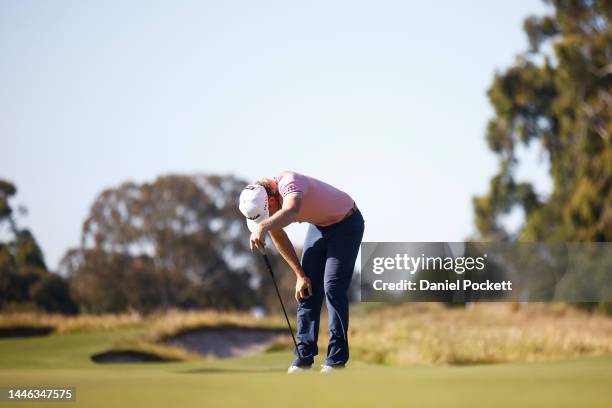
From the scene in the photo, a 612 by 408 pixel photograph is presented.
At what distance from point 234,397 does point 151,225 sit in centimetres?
3819

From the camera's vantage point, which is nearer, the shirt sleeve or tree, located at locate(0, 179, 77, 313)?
the shirt sleeve

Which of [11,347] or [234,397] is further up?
[234,397]

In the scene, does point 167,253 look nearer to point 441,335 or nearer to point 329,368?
point 441,335

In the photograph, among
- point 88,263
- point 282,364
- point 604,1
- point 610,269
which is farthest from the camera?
point 88,263

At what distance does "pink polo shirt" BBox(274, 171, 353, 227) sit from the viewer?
612 cm

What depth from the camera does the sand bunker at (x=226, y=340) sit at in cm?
2086

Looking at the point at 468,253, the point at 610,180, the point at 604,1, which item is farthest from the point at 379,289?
the point at 604,1

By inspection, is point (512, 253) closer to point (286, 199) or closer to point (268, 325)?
point (268, 325)

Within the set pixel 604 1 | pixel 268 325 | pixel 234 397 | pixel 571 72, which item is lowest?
pixel 268 325

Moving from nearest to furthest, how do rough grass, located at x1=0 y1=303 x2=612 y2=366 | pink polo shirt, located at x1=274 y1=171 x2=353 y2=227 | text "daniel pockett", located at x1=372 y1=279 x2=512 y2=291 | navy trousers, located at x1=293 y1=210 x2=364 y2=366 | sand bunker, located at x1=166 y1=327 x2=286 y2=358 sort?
pink polo shirt, located at x1=274 y1=171 x2=353 y2=227
navy trousers, located at x1=293 y1=210 x2=364 y2=366
rough grass, located at x1=0 y1=303 x2=612 y2=366
text "daniel pockett", located at x1=372 y1=279 x2=512 y2=291
sand bunker, located at x1=166 y1=327 x2=286 y2=358

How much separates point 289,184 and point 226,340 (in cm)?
1627

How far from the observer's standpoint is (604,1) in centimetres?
2922

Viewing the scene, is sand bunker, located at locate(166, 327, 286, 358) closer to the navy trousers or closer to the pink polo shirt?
the navy trousers

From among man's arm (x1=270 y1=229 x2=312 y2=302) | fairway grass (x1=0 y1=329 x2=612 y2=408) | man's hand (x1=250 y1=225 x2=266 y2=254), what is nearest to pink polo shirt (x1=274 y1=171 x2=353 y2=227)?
man's arm (x1=270 y1=229 x2=312 y2=302)
